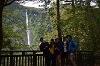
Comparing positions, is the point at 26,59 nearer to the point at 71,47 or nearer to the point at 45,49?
the point at 45,49

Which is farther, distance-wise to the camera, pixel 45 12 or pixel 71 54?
pixel 45 12

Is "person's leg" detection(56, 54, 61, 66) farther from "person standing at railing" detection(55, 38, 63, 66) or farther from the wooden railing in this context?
the wooden railing

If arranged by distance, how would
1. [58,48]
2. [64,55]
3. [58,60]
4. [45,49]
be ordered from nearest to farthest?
[45,49], [58,48], [58,60], [64,55]

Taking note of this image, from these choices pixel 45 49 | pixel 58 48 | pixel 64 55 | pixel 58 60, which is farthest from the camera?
pixel 64 55

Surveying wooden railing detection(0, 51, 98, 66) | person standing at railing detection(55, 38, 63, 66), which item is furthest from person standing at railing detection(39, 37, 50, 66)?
person standing at railing detection(55, 38, 63, 66)

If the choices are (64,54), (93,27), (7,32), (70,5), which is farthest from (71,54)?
(70,5)

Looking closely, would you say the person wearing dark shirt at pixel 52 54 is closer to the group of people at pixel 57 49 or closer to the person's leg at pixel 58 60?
the group of people at pixel 57 49

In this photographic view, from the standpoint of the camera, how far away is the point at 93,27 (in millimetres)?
28062

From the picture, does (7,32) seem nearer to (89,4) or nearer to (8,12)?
(8,12)

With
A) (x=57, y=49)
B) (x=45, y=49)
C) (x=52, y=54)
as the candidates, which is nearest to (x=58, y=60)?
(x=52, y=54)

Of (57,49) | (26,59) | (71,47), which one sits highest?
(71,47)

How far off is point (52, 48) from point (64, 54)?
102 centimetres

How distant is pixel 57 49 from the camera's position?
56.6 feet

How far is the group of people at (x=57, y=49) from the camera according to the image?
1712cm
